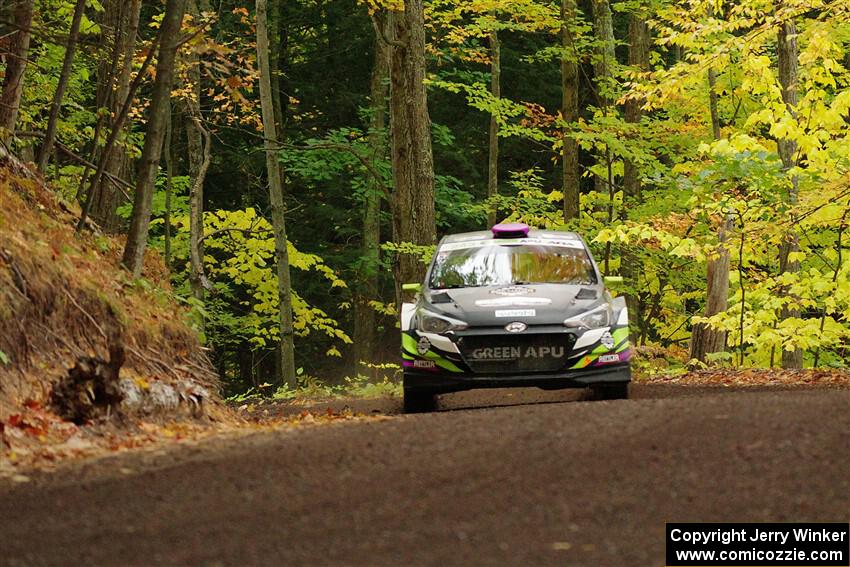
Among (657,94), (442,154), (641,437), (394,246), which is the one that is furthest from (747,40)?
(442,154)

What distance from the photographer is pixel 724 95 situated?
25.1 metres

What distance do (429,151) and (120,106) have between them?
5937 mm

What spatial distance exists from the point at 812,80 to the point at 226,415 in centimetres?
1342

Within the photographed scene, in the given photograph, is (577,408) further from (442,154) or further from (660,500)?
(442,154)

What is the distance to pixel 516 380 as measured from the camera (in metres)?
11.2

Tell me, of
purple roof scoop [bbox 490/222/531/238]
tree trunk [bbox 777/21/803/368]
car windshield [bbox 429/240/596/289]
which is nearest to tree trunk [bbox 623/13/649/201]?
tree trunk [bbox 777/21/803/368]

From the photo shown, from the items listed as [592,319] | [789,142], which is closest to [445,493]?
[592,319]

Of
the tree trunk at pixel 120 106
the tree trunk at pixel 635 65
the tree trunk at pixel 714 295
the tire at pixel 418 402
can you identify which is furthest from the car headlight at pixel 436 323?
the tree trunk at pixel 635 65

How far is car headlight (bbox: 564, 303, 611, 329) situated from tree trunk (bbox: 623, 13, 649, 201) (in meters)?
15.0

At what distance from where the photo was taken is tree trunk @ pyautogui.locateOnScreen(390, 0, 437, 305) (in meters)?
20.9

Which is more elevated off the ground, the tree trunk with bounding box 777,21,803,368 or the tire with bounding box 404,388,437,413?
the tree trunk with bounding box 777,21,803,368

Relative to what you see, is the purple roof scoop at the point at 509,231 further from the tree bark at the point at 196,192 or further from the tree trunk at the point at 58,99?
the tree bark at the point at 196,192

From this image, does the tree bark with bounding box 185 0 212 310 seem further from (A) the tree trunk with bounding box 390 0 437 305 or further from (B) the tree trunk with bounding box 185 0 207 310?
(A) the tree trunk with bounding box 390 0 437 305

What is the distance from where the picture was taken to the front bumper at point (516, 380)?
11266 mm
